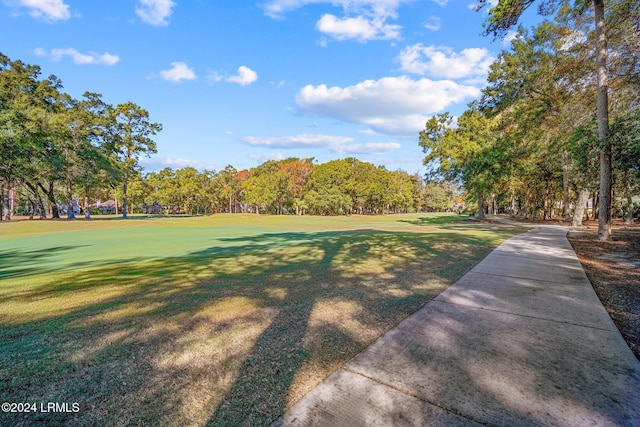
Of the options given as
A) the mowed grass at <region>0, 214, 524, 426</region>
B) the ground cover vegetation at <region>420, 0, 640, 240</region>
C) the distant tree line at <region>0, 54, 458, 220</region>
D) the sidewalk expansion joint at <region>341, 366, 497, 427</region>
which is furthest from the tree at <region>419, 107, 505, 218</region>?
the sidewalk expansion joint at <region>341, 366, 497, 427</region>

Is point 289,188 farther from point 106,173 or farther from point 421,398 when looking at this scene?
point 421,398

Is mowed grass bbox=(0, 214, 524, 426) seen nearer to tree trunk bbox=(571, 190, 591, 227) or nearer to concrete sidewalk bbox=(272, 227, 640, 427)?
concrete sidewalk bbox=(272, 227, 640, 427)

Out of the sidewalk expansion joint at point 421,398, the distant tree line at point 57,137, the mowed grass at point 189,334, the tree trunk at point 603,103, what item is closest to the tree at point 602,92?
the tree trunk at point 603,103

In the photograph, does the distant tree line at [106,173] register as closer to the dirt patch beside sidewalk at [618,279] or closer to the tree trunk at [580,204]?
the tree trunk at [580,204]

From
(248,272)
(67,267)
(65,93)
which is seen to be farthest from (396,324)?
(65,93)

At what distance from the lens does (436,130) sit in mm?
31016

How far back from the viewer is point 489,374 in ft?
7.88

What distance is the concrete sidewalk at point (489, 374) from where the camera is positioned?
1.93 meters

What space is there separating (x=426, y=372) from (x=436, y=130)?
32476mm

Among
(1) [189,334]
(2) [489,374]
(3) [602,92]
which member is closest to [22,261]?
(1) [189,334]

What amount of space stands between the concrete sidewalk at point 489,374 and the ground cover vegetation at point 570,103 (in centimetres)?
1040

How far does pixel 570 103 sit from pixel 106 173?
135 feet

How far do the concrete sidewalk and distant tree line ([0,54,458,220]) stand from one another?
32041mm

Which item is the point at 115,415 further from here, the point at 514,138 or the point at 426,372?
the point at 514,138
